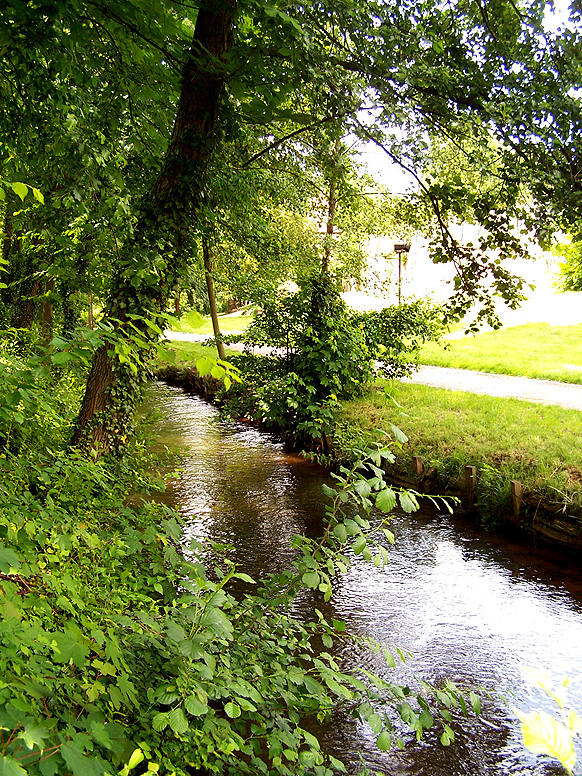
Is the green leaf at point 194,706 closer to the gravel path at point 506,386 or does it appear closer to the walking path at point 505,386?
the walking path at point 505,386

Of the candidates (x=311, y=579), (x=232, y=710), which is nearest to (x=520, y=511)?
(x=311, y=579)

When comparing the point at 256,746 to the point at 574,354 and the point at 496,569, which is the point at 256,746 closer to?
the point at 496,569

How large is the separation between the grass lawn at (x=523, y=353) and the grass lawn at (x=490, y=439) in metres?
2.03

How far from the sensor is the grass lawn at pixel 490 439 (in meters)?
7.58

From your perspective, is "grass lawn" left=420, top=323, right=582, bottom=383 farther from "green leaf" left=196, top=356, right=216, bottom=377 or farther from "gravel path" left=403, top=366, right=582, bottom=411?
"green leaf" left=196, top=356, right=216, bottom=377

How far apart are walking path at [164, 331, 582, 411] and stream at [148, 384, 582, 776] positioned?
415 cm

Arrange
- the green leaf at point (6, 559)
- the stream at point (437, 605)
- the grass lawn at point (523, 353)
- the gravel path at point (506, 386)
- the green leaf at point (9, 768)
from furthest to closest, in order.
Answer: the grass lawn at point (523, 353)
the gravel path at point (506, 386)
the stream at point (437, 605)
the green leaf at point (6, 559)
the green leaf at point (9, 768)

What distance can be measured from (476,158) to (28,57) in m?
3.10

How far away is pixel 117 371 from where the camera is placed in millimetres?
5930

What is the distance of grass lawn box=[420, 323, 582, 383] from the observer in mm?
14570

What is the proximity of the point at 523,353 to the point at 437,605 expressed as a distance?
1268 centimetres

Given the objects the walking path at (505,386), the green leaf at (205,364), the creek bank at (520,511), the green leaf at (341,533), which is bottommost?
the creek bank at (520,511)

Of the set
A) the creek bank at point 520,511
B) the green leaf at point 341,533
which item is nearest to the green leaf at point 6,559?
the green leaf at point 341,533

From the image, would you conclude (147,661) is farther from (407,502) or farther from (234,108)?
(234,108)
